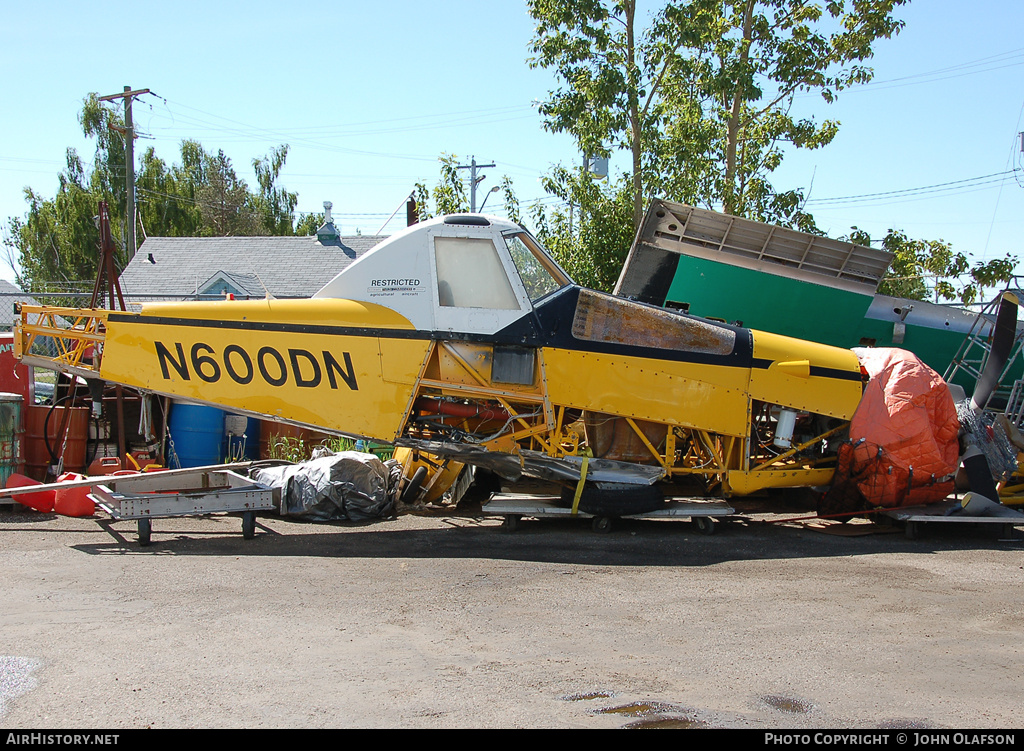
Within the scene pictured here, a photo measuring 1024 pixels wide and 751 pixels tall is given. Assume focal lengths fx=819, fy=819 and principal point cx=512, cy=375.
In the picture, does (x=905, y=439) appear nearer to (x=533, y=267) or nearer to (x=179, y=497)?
(x=533, y=267)

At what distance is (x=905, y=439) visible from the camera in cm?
807

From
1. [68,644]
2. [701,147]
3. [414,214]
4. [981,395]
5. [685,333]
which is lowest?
[68,644]

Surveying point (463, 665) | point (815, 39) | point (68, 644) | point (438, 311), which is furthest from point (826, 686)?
point (815, 39)

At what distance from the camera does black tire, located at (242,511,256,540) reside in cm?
743

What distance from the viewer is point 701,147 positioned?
46.2 ft

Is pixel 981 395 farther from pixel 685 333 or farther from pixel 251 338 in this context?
pixel 251 338

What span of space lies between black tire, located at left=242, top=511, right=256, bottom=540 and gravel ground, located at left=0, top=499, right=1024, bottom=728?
0.20 m

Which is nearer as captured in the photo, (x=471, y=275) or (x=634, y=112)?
(x=471, y=275)

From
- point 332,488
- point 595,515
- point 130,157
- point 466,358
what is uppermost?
point 130,157

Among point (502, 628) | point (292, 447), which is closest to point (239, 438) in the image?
point (292, 447)

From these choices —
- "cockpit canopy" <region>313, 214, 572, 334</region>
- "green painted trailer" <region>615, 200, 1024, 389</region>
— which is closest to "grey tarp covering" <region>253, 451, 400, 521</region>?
"cockpit canopy" <region>313, 214, 572, 334</region>

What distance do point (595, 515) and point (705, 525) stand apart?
110 centimetres

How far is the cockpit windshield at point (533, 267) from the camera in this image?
7.90 metres

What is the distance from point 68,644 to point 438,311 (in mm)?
4211
